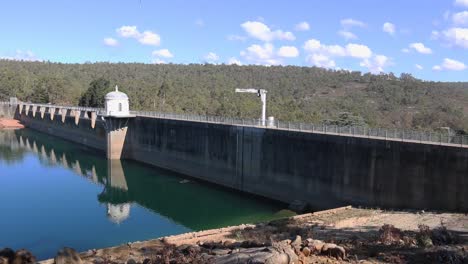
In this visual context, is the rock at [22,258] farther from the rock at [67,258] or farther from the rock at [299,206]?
the rock at [299,206]

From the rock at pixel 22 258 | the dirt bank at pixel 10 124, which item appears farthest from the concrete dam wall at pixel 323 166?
the dirt bank at pixel 10 124

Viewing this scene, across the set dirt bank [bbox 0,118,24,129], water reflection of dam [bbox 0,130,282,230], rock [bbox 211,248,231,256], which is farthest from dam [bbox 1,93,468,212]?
dirt bank [bbox 0,118,24,129]

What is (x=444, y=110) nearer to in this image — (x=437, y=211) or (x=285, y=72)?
Answer: (x=437, y=211)

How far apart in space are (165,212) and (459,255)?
24.3 m

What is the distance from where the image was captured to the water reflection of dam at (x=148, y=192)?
3216cm

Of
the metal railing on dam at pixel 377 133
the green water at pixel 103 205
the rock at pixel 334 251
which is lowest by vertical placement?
the green water at pixel 103 205

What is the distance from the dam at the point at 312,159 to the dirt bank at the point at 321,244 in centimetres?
243

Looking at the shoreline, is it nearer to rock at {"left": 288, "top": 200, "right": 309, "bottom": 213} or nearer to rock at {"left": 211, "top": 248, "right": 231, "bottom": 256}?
rock at {"left": 288, "top": 200, "right": 309, "bottom": 213}

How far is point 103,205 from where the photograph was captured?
36.4m

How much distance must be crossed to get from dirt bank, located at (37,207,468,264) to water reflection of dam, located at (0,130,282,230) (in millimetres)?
9294

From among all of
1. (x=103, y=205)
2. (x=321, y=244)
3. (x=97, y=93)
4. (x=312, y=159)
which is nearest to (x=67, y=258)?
(x=321, y=244)

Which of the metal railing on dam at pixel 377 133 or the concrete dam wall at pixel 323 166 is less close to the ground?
the metal railing on dam at pixel 377 133

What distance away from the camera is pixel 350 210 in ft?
85.8

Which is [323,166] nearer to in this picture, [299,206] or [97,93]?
[299,206]
